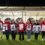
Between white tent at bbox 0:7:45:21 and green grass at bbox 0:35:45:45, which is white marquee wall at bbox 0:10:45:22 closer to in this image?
white tent at bbox 0:7:45:21

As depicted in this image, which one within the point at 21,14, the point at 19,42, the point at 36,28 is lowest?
the point at 19,42

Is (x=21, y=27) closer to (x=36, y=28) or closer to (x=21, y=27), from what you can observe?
(x=21, y=27)

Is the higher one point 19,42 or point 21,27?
point 21,27

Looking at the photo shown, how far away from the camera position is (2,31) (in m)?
1.73
